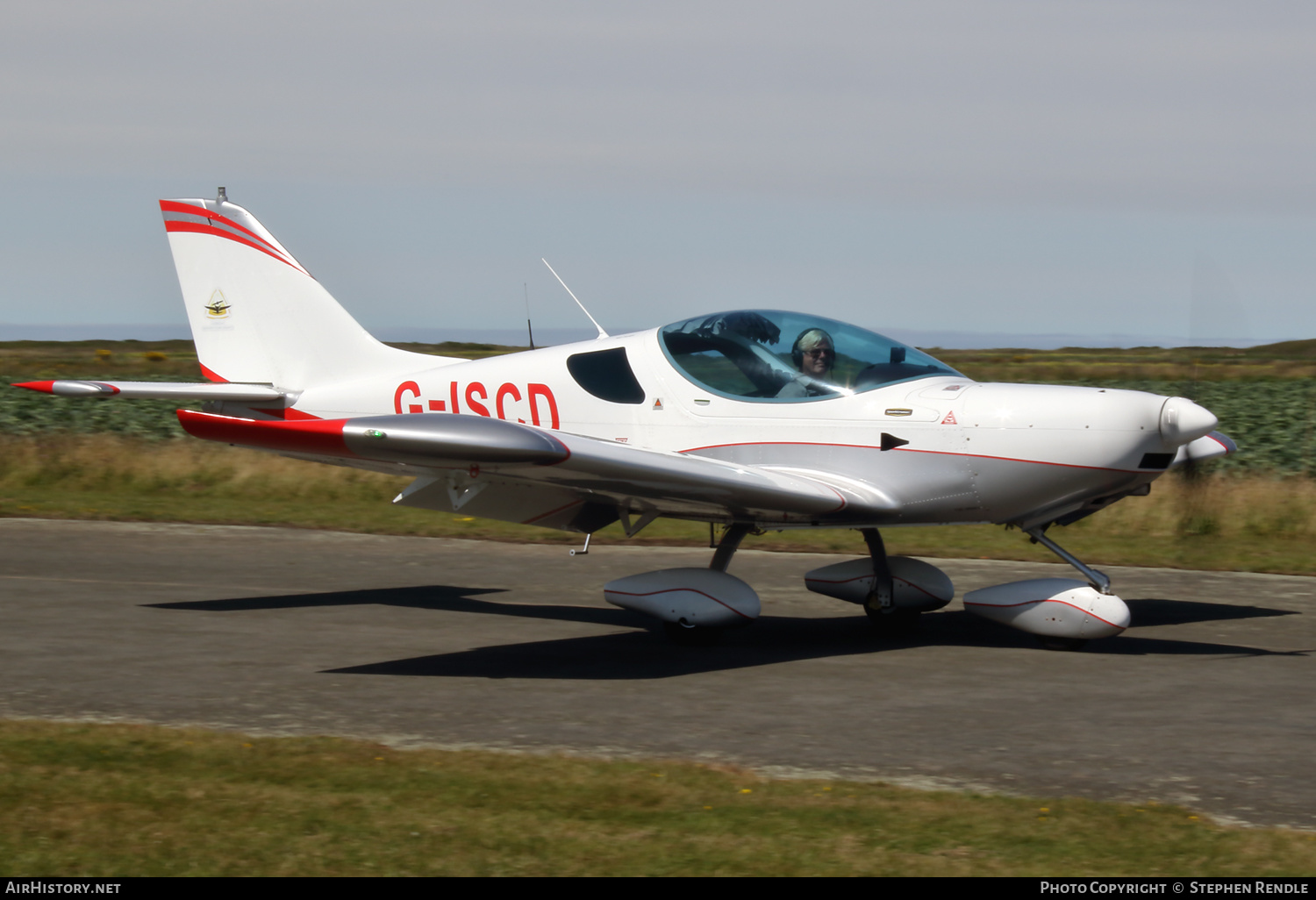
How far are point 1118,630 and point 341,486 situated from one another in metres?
12.6

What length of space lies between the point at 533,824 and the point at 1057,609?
4942mm

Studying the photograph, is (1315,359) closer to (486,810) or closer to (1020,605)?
(1020,605)

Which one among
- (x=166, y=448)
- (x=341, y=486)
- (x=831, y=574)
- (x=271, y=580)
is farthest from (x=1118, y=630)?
(x=166, y=448)

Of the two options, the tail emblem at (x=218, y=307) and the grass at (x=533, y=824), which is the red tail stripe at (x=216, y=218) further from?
the grass at (x=533, y=824)

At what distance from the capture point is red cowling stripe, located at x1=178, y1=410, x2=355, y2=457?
733 centimetres

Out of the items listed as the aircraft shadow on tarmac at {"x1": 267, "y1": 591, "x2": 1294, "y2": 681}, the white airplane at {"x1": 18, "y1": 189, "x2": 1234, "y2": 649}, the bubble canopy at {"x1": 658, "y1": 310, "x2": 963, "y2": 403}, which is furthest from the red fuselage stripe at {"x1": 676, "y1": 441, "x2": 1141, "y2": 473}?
the aircraft shadow on tarmac at {"x1": 267, "y1": 591, "x2": 1294, "y2": 681}

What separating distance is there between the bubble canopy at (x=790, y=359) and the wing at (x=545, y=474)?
56cm

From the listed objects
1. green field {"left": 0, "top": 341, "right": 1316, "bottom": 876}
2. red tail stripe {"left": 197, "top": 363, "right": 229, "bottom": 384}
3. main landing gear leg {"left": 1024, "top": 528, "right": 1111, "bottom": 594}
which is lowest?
green field {"left": 0, "top": 341, "right": 1316, "bottom": 876}

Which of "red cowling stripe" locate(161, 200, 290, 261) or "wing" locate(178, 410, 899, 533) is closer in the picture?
"wing" locate(178, 410, 899, 533)

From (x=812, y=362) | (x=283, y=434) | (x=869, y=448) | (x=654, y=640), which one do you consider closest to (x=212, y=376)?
(x=283, y=434)

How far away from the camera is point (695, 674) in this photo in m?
8.26

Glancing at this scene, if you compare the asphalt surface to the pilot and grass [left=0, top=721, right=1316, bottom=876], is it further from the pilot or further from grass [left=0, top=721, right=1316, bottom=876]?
the pilot

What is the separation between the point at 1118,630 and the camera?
28.5 ft

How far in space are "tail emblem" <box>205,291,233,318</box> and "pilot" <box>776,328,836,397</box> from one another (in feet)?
17.0
